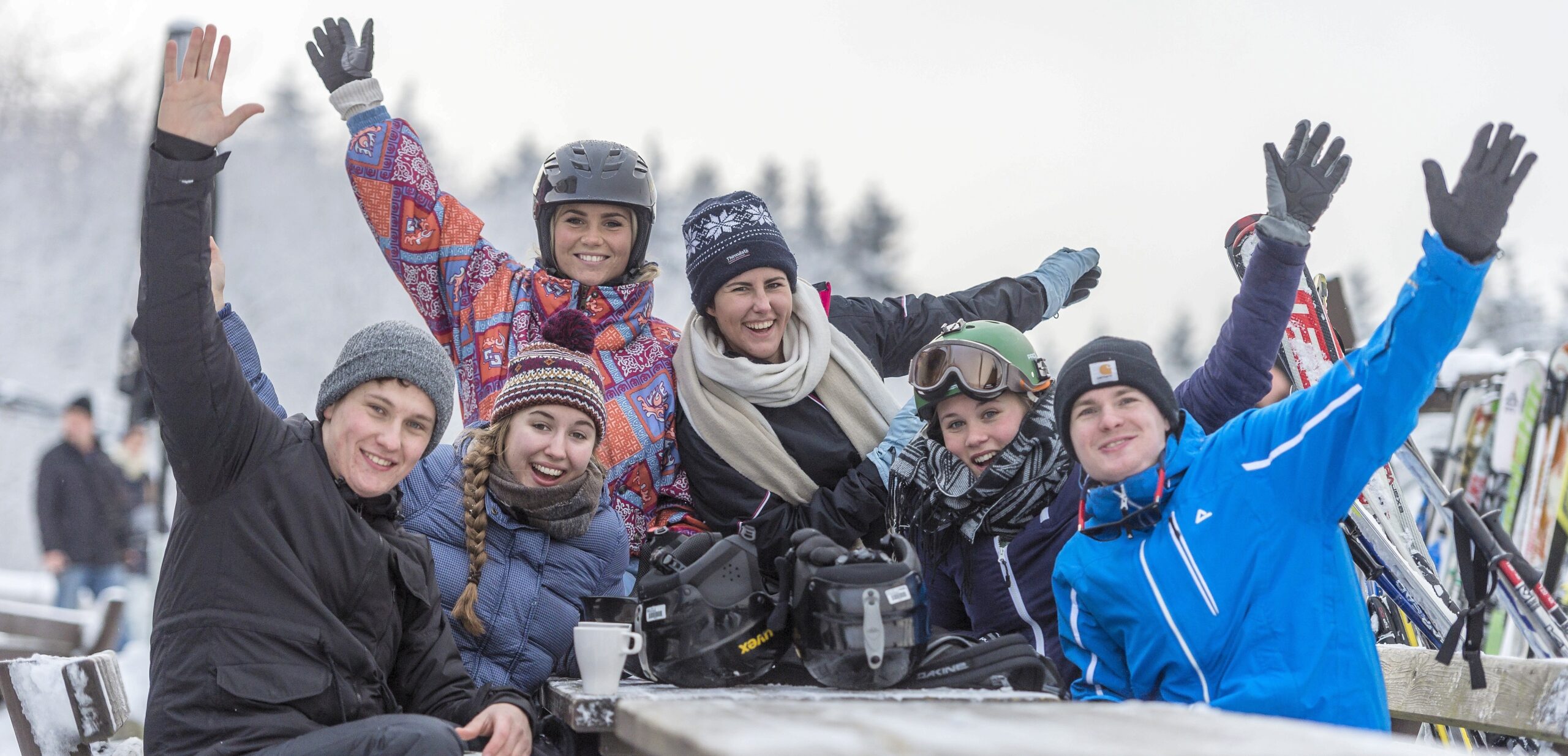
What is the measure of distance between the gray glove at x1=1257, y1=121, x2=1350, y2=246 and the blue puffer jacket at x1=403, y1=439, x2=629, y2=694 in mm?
1737

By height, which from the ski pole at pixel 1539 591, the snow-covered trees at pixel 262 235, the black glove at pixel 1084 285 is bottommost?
the ski pole at pixel 1539 591

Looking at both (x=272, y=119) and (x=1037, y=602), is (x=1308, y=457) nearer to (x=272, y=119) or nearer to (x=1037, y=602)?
(x=1037, y=602)

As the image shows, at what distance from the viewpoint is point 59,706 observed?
7.71 ft

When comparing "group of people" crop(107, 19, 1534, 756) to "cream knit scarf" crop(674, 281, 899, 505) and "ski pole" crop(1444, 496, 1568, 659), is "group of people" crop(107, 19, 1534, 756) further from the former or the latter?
"ski pole" crop(1444, 496, 1568, 659)

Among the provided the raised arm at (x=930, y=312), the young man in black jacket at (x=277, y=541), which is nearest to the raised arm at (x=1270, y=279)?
the raised arm at (x=930, y=312)

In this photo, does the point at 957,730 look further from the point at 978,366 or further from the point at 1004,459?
the point at 978,366

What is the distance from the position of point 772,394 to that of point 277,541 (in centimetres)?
145

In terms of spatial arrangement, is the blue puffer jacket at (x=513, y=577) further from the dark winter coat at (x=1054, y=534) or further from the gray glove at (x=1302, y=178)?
the gray glove at (x=1302, y=178)

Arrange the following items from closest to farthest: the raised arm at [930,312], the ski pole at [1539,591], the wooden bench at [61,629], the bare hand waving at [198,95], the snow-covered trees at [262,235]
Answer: the bare hand waving at [198,95] < the ski pole at [1539,591] < the raised arm at [930,312] < the wooden bench at [61,629] < the snow-covered trees at [262,235]

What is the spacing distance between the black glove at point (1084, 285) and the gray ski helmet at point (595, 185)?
56.3 inches

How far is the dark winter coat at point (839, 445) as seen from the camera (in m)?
3.17

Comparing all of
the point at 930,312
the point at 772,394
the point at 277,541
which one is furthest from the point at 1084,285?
the point at 277,541

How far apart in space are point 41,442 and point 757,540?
27.6 m

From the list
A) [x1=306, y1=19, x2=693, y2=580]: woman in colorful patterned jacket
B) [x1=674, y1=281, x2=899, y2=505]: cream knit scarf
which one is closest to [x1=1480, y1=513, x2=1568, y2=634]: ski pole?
[x1=674, y1=281, x2=899, y2=505]: cream knit scarf
